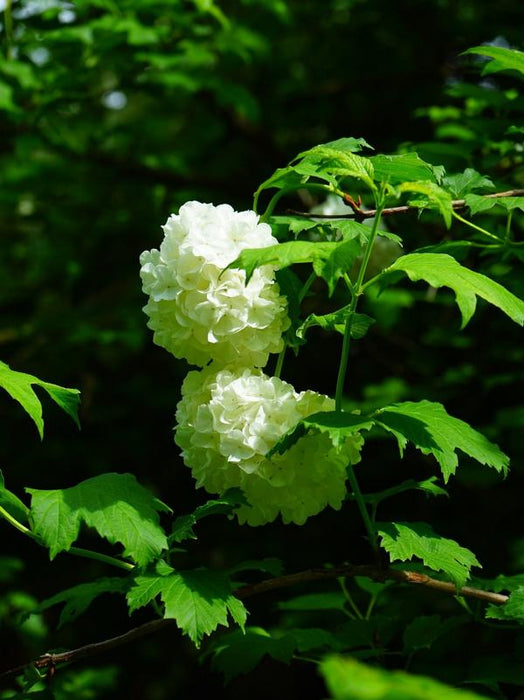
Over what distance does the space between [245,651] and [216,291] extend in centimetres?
118

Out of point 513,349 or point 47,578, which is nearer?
point 513,349

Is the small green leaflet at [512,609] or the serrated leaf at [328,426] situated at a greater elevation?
the serrated leaf at [328,426]

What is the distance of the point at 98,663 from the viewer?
7.30 meters

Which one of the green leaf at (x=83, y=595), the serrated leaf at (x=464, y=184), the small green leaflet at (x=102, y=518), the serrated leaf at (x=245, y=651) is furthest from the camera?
the serrated leaf at (x=245, y=651)

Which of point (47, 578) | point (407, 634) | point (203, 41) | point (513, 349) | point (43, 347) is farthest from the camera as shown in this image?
point (47, 578)

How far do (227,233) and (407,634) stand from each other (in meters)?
1.39

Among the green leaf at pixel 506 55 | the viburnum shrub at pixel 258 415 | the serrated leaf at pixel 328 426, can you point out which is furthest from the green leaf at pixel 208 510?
the green leaf at pixel 506 55

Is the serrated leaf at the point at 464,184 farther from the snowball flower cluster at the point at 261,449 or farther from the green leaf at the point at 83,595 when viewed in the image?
the green leaf at the point at 83,595

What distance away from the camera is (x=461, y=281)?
1854 millimetres

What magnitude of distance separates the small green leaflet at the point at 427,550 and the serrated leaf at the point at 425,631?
0.52m

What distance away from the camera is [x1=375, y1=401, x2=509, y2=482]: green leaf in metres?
1.92

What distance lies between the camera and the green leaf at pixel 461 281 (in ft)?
6.00

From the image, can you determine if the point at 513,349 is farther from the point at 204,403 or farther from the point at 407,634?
the point at 204,403

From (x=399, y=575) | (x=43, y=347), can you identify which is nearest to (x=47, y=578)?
(x=43, y=347)
